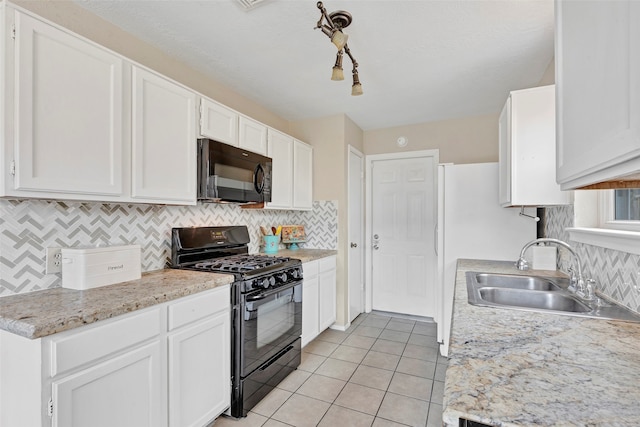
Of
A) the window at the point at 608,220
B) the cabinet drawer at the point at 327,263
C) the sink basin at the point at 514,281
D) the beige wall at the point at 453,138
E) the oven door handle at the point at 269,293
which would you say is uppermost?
the beige wall at the point at 453,138

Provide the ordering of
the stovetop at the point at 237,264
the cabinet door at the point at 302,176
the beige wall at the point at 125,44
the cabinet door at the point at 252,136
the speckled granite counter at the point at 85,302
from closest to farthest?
1. the speckled granite counter at the point at 85,302
2. the beige wall at the point at 125,44
3. the stovetop at the point at 237,264
4. the cabinet door at the point at 252,136
5. the cabinet door at the point at 302,176

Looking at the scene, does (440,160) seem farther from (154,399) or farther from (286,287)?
(154,399)

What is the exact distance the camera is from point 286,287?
236 cm

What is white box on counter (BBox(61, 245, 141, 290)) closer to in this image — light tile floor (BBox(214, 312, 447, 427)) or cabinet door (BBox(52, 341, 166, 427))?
cabinet door (BBox(52, 341, 166, 427))

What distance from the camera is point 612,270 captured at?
139cm

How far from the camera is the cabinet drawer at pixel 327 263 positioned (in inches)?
119

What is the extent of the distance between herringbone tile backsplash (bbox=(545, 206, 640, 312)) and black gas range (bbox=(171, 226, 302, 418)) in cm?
186

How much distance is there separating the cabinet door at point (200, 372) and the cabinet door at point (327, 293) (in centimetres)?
127

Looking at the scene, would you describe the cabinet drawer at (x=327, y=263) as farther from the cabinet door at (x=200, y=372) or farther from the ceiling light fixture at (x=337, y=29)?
the ceiling light fixture at (x=337, y=29)

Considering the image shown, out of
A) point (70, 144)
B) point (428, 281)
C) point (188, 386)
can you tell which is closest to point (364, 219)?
point (428, 281)

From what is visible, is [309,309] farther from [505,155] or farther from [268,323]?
[505,155]

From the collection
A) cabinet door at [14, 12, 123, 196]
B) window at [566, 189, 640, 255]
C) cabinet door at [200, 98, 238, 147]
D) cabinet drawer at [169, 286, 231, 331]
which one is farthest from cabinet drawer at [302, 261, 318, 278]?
window at [566, 189, 640, 255]

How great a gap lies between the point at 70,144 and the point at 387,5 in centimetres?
176

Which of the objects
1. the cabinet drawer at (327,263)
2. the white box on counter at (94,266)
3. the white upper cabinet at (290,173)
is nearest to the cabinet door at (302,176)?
the white upper cabinet at (290,173)
